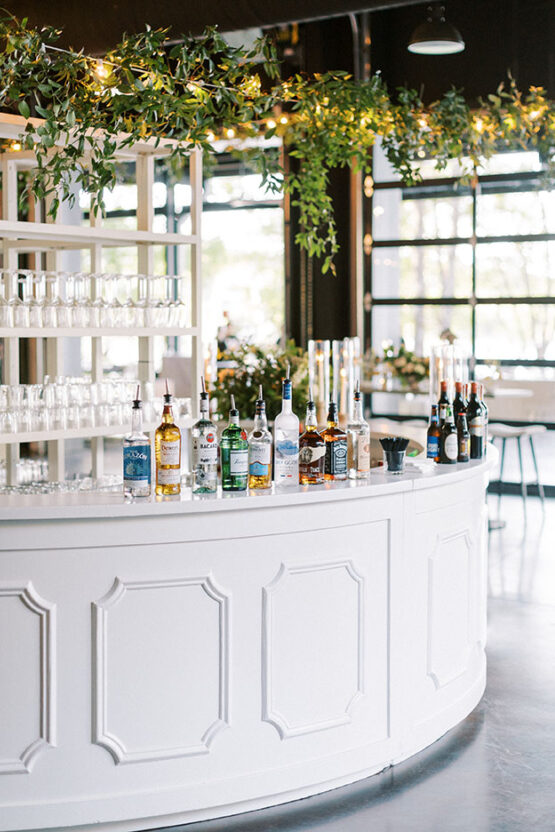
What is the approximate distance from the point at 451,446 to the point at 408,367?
17.7 ft

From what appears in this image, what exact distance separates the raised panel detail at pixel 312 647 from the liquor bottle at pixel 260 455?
28 cm

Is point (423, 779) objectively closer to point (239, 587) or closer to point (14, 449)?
point (239, 587)

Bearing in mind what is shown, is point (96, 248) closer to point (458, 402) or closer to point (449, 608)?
point (458, 402)

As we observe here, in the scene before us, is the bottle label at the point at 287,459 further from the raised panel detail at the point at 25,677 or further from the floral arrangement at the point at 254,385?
the floral arrangement at the point at 254,385

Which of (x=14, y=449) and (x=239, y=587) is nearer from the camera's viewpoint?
(x=239, y=587)

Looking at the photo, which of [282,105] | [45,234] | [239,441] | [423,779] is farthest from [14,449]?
[282,105]

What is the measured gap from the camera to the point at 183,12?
6207 millimetres

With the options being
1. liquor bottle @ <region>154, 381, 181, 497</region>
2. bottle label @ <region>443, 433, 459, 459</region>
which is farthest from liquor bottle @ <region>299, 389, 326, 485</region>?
bottle label @ <region>443, 433, 459, 459</region>

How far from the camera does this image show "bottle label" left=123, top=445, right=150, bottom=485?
10.3 ft

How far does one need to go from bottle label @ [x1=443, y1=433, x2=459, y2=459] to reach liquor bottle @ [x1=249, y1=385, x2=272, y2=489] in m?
0.88

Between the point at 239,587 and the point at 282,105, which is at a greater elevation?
the point at 282,105

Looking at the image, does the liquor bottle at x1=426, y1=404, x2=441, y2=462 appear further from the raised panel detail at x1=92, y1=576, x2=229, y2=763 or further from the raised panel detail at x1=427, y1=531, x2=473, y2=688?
the raised panel detail at x1=92, y1=576, x2=229, y2=763

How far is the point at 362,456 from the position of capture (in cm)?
354

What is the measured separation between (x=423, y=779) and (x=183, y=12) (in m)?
4.61
